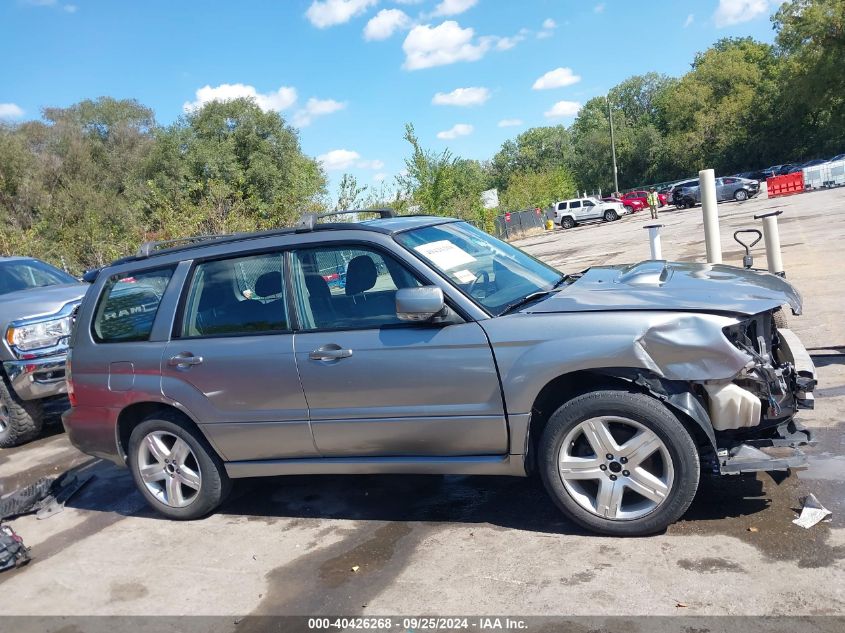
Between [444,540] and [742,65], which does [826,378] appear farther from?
[742,65]

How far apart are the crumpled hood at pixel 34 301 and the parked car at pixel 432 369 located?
111 inches

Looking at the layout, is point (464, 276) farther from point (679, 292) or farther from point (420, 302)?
point (679, 292)

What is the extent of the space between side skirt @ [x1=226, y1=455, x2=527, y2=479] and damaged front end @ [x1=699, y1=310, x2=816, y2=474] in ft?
3.53

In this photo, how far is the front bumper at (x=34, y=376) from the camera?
24.5 feet

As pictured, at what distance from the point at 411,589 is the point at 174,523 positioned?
2.19m

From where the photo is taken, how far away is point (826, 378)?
6000mm

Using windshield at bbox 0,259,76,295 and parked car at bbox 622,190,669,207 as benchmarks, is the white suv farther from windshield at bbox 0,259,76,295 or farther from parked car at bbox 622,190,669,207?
windshield at bbox 0,259,76,295

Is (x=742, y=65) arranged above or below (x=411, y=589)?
above

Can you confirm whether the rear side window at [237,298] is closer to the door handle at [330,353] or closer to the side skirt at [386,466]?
the door handle at [330,353]

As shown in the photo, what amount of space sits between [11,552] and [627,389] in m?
3.99

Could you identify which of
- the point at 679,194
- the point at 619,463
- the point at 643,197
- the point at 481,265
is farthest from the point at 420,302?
the point at 643,197

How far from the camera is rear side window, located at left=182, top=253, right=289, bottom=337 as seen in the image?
4559mm

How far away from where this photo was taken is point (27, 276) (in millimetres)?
9117

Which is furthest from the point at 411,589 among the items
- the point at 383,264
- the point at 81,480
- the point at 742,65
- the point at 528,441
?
the point at 742,65
